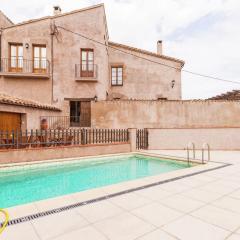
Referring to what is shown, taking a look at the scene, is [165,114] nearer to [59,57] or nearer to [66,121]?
[66,121]

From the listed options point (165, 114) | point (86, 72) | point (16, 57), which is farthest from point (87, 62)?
point (165, 114)

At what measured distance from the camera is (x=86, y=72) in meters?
18.8

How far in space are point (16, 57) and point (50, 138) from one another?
1161cm

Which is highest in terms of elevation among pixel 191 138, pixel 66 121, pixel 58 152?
pixel 66 121

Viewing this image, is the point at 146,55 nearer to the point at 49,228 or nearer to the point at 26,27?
the point at 26,27

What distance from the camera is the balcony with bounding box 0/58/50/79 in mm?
17516

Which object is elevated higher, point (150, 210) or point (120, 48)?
point (120, 48)

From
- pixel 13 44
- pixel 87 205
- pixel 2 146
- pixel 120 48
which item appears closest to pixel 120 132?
pixel 2 146

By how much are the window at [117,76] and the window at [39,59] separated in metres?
7.21

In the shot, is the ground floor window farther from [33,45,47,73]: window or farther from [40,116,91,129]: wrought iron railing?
[33,45,47,73]: window

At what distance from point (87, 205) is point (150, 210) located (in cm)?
132

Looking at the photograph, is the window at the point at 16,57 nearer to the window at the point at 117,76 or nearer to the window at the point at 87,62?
the window at the point at 87,62

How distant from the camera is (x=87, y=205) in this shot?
13.7 ft

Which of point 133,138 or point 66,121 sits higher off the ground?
point 66,121
